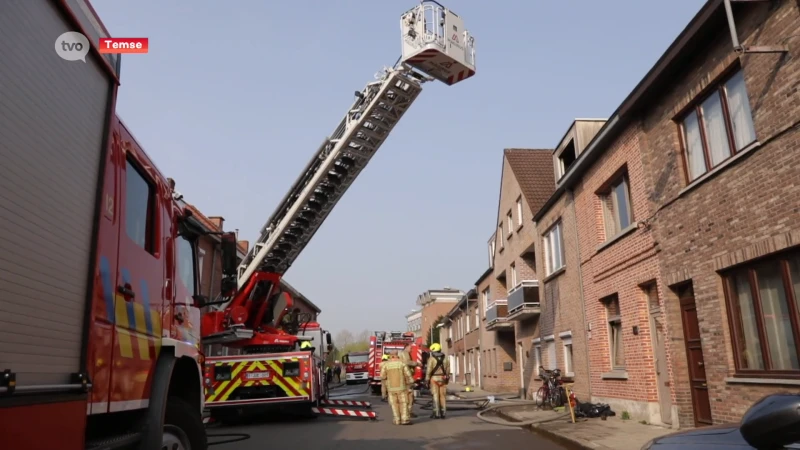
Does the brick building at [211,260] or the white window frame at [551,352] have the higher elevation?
the brick building at [211,260]

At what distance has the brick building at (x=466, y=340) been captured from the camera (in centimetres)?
3516

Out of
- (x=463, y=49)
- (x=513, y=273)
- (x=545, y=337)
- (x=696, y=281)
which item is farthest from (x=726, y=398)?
(x=513, y=273)

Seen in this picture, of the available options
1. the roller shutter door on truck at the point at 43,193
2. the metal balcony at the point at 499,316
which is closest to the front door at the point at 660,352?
the roller shutter door on truck at the point at 43,193

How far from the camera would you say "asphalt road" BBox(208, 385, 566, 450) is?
942 centimetres

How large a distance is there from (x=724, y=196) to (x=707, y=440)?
6.68 meters

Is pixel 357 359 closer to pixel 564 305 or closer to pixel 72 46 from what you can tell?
pixel 564 305

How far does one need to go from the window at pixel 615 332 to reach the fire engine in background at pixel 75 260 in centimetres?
1038

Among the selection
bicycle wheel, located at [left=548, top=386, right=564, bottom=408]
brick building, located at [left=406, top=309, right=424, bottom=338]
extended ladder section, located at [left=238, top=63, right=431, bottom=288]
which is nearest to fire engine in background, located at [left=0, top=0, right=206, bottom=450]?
extended ladder section, located at [left=238, top=63, right=431, bottom=288]

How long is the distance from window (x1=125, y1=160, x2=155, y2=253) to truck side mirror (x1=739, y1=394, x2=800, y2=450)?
12.5ft

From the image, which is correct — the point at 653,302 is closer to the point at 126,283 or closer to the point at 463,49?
the point at 463,49

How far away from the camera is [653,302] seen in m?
11.4

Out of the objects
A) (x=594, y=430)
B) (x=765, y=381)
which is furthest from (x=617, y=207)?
(x=765, y=381)

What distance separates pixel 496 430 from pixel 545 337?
25.2 ft

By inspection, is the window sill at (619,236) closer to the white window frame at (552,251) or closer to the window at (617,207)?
the window at (617,207)
